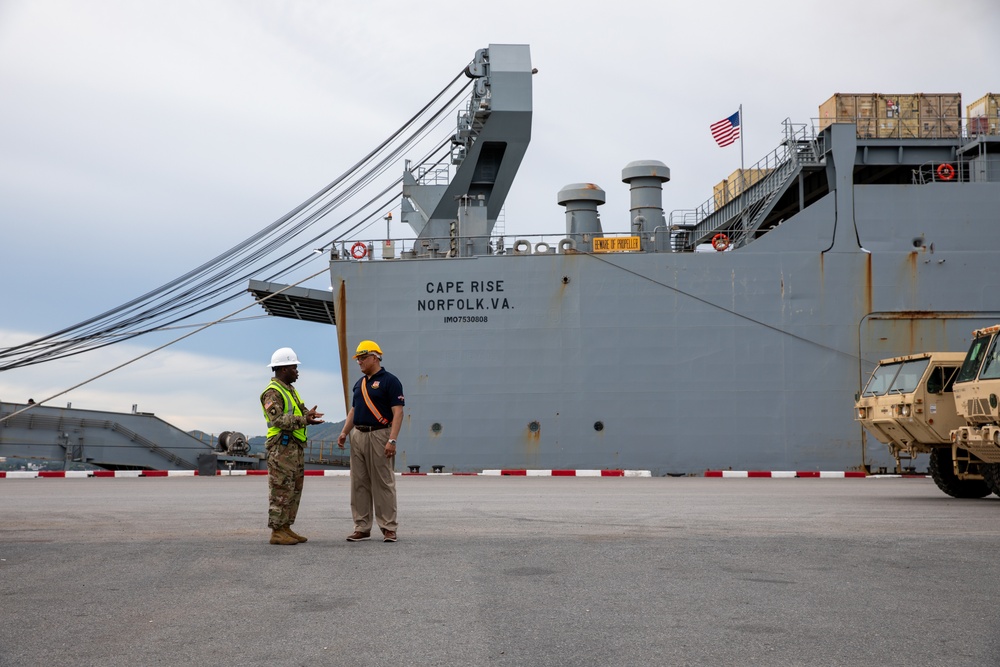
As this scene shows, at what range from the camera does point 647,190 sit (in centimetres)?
2814

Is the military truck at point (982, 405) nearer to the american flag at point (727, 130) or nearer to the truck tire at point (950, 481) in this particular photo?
the truck tire at point (950, 481)

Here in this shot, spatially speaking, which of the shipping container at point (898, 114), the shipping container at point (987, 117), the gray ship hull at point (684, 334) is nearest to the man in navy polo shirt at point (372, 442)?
the gray ship hull at point (684, 334)

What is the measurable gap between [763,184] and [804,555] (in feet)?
71.1

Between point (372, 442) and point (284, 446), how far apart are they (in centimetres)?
83

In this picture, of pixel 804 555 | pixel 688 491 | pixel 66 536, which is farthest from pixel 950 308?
pixel 66 536

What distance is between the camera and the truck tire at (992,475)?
1376cm

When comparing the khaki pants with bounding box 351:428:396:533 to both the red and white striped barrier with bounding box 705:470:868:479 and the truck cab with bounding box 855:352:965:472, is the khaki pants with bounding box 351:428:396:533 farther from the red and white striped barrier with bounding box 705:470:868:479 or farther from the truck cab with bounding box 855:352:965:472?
the red and white striped barrier with bounding box 705:470:868:479

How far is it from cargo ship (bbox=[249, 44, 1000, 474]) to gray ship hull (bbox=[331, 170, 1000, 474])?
0.11 feet

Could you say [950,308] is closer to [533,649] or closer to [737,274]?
[737,274]

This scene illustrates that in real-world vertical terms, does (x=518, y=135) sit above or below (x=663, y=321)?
above

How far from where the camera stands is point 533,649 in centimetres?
477

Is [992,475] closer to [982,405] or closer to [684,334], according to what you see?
[982,405]

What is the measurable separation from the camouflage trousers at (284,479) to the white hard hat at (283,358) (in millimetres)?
661

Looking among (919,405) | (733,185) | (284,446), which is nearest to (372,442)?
(284,446)
